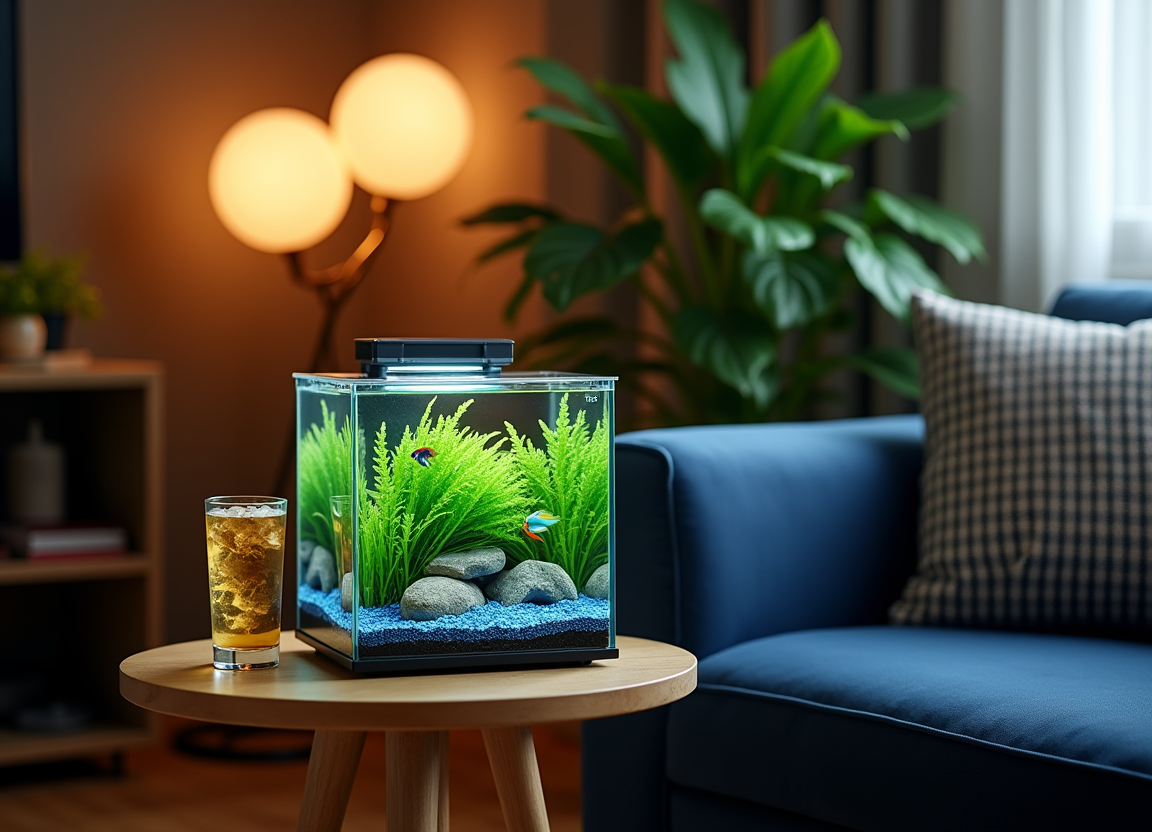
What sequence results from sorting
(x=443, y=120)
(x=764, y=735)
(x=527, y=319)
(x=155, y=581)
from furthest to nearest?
1. (x=527, y=319)
2. (x=443, y=120)
3. (x=155, y=581)
4. (x=764, y=735)

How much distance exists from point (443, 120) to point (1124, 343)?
1.63 m

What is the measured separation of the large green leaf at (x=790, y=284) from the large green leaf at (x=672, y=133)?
0.26 metres

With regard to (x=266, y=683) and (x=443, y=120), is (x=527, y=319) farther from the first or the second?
(x=266, y=683)

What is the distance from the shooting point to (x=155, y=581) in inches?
103

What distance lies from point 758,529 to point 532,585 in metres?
0.60

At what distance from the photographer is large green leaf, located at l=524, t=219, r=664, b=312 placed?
→ 2.02 meters

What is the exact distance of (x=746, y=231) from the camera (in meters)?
1.93

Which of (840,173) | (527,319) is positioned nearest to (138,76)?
(527,319)

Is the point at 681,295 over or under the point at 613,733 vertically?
over

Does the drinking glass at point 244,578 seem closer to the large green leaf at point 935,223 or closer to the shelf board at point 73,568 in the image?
the large green leaf at point 935,223

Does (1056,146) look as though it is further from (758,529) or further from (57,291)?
(57,291)

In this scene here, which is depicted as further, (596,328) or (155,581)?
(155,581)

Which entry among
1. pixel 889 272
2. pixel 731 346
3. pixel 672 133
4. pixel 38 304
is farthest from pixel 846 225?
pixel 38 304

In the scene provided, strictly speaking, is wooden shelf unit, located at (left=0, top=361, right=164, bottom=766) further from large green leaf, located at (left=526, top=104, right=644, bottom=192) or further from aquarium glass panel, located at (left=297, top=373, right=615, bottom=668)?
aquarium glass panel, located at (left=297, top=373, right=615, bottom=668)
